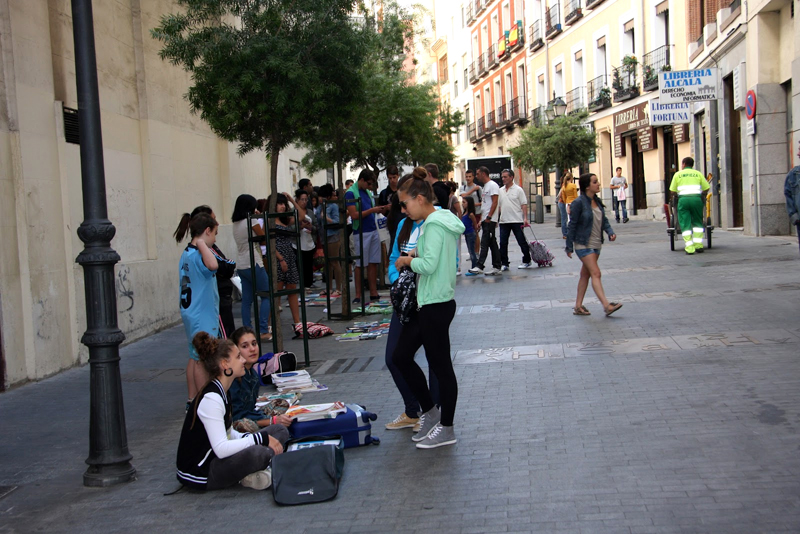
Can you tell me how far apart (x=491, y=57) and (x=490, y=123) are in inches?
156

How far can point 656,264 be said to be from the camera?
14812 millimetres

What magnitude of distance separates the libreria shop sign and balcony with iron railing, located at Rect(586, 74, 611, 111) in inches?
571

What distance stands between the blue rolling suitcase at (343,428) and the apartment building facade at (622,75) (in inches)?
912

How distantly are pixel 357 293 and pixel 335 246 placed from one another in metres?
0.91

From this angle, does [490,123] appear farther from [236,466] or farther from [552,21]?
[236,466]

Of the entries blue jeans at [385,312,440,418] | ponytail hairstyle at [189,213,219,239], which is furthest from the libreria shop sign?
blue jeans at [385,312,440,418]

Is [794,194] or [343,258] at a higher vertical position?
[794,194]

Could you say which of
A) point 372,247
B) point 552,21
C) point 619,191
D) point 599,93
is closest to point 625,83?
point 599,93

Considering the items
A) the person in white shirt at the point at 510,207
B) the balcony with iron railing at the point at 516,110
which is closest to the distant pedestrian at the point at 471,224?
the person in white shirt at the point at 510,207

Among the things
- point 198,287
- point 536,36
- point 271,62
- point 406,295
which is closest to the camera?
point 406,295

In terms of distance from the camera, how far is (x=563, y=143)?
31.7 metres

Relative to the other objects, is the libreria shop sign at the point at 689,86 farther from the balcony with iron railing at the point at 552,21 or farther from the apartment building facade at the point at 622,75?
the balcony with iron railing at the point at 552,21

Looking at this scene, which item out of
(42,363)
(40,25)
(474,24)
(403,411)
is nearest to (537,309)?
(403,411)

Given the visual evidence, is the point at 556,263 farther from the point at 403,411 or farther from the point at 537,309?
the point at 403,411
